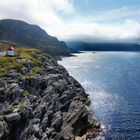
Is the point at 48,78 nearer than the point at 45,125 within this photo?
No

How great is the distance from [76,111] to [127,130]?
65.0ft

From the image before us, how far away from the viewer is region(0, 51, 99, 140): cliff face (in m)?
65.0

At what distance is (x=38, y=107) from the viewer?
76438mm

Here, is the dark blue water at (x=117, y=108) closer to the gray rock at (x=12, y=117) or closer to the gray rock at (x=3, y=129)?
the gray rock at (x=12, y=117)

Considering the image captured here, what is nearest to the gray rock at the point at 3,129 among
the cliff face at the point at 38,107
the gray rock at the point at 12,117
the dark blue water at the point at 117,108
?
the cliff face at the point at 38,107

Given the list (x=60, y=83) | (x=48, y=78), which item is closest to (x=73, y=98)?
(x=60, y=83)

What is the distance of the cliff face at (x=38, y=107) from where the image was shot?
65000 mm

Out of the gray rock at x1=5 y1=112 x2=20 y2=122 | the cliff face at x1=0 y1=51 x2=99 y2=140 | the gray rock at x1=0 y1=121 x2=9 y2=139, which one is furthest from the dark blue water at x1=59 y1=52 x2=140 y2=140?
the gray rock at x1=0 y1=121 x2=9 y2=139

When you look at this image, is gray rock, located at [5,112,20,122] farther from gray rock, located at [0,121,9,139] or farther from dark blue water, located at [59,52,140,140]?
dark blue water, located at [59,52,140,140]

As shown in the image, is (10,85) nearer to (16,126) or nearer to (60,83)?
(16,126)

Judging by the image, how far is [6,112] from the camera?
6475 centimetres

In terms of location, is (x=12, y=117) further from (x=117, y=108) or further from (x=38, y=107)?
(x=117, y=108)

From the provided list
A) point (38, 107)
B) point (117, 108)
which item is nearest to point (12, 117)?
point (38, 107)

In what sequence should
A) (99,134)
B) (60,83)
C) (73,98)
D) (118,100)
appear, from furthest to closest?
1. (118,100)
2. (73,98)
3. (60,83)
4. (99,134)
